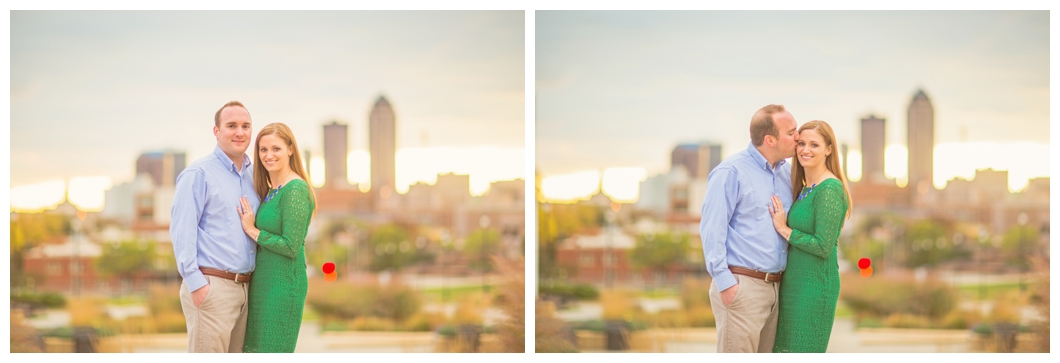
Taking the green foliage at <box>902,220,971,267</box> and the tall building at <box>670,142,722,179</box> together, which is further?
the green foliage at <box>902,220,971,267</box>

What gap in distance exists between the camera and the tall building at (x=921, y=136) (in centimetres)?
611

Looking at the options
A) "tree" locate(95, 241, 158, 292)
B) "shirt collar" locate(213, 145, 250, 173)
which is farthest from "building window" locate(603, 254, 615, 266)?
"tree" locate(95, 241, 158, 292)

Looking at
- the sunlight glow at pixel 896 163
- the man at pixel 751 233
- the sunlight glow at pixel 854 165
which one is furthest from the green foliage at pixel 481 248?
the sunlight glow at pixel 896 163

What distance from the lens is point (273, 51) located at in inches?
242

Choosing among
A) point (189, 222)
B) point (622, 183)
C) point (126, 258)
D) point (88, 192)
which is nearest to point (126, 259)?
point (126, 258)

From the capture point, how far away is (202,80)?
6.09 m

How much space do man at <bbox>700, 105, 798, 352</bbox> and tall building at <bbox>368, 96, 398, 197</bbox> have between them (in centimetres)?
187

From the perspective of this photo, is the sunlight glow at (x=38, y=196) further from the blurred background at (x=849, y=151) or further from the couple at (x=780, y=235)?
the couple at (x=780, y=235)

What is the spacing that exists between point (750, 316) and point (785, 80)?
142cm

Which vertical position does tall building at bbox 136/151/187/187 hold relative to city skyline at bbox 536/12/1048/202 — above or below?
below

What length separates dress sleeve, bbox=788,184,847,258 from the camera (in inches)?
218

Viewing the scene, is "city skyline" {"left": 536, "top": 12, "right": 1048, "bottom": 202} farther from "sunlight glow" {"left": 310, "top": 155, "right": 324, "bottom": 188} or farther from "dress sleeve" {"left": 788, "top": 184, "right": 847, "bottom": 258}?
"sunlight glow" {"left": 310, "top": 155, "right": 324, "bottom": 188}

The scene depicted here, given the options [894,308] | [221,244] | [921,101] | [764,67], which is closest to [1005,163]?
[921,101]

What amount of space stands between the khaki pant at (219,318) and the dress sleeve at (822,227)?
296 cm
